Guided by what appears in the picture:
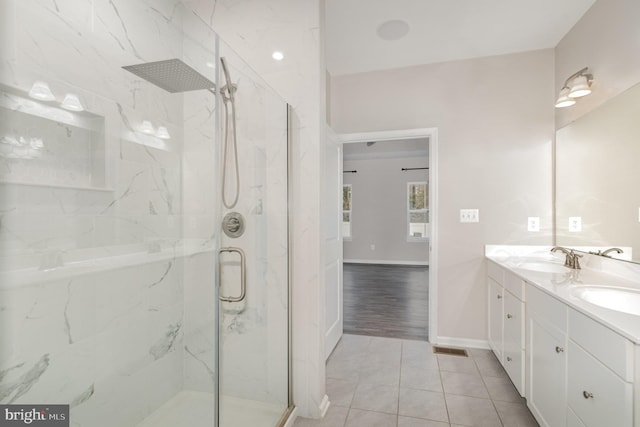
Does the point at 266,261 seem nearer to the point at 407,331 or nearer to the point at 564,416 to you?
the point at 564,416

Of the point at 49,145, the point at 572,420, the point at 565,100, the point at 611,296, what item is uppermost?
the point at 565,100

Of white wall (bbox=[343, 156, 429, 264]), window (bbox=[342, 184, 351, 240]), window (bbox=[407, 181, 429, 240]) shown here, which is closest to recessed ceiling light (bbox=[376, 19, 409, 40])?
white wall (bbox=[343, 156, 429, 264])

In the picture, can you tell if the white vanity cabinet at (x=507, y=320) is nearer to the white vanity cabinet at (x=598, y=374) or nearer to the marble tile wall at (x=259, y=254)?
the white vanity cabinet at (x=598, y=374)

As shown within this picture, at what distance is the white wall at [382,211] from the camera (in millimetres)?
7762

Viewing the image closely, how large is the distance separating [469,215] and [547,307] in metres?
1.38

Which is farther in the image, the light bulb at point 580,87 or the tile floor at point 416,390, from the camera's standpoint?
the light bulb at point 580,87

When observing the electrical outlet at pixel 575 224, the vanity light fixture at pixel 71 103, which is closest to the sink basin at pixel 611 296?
the electrical outlet at pixel 575 224

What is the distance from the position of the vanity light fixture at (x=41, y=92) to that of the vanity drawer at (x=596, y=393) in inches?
81.3

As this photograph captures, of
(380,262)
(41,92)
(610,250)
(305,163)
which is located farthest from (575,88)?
(380,262)

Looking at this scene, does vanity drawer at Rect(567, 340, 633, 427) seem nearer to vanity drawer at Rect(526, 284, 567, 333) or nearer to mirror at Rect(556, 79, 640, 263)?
vanity drawer at Rect(526, 284, 567, 333)

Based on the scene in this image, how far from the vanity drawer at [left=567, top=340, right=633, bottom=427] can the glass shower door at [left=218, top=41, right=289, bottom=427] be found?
4.65ft

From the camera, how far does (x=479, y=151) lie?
290 centimetres

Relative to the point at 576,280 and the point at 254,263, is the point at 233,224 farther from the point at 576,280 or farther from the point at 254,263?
the point at 576,280

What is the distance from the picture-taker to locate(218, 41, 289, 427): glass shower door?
1526mm
